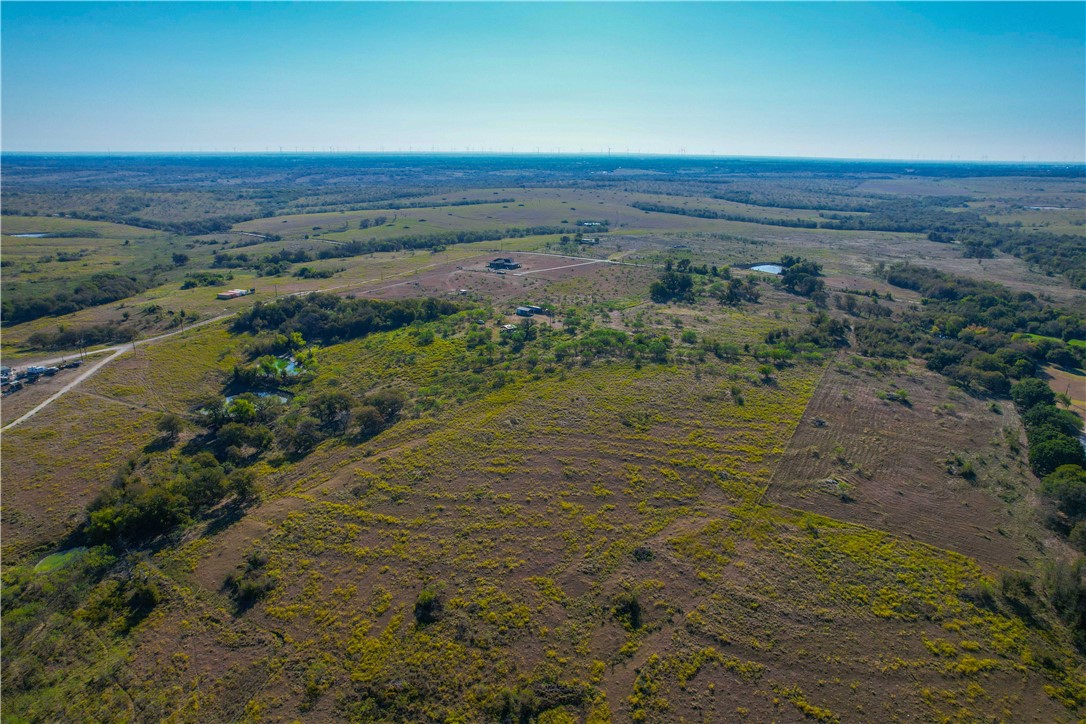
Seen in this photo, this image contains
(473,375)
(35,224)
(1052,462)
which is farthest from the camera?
(35,224)

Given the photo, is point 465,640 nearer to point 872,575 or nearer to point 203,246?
point 872,575

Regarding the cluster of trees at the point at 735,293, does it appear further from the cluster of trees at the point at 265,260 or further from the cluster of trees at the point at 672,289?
the cluster of trees at the point at 265,260

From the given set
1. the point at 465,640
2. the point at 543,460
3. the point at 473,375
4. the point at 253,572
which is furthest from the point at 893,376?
the point at 253,572

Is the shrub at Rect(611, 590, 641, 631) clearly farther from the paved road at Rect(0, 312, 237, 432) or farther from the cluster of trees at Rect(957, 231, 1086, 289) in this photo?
the cluster of trees at Rect(957, 231, 1086, 289)

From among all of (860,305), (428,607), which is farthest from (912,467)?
(860,305)

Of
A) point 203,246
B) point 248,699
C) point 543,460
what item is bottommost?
point 248,699

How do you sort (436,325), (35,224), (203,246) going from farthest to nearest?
(35,224) → (203,246) → (436,325)

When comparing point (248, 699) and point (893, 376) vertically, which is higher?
point (893, 376)

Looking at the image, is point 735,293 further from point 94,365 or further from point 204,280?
point 204,280
